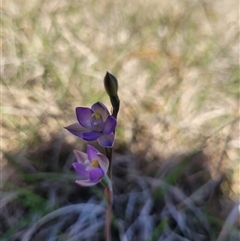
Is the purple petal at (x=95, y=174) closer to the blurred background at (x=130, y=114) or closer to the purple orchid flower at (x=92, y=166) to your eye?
the purple orchid flower at (x=92, y=166)

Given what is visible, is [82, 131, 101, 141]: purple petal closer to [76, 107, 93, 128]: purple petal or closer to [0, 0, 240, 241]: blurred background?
[76, 107, 93, 128]: purple petal

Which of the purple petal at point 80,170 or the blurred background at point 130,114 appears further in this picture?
the blurred background at point 130,114

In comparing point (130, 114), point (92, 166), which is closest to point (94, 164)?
point (92, 166)

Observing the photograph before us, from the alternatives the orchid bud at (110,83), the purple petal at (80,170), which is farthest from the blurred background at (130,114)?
the orchid bud at (110,83)

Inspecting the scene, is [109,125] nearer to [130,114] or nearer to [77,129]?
[77,129]

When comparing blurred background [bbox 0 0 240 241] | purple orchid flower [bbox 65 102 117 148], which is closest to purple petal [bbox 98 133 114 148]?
purple orchid flower [bbox 65 102 117 148]

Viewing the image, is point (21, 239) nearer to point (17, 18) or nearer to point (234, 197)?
point (234, 197)

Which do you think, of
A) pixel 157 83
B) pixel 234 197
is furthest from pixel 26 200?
pixel 157 83
